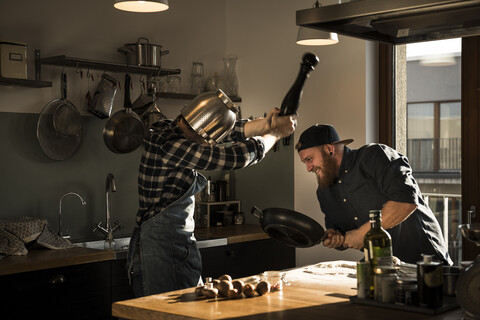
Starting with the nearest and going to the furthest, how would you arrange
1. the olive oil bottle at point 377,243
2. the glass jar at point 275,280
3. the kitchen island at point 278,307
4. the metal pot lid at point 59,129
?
1. the kitchen island at point 278,307
2. the olive oil bottle at point 377,243
3. the glass jar at point 275,280
4. the metal pot lid at point 59,129

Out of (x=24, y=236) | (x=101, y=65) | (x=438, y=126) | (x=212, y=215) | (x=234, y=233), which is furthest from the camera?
(x=212, y=215)

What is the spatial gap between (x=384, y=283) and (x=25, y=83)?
8.99ft

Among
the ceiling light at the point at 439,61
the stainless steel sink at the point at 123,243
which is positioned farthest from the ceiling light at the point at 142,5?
the ceiling light at the point at 439,61

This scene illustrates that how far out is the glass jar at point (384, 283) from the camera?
2303 millimetres

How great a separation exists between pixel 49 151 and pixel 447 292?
2848 millimetres

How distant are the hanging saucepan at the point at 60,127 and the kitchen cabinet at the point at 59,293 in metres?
0.94

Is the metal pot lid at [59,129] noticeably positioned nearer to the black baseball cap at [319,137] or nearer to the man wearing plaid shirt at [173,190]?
the man wearing plaid shirt at [173,190]

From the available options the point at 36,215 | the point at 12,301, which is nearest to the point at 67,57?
the point at 36,215

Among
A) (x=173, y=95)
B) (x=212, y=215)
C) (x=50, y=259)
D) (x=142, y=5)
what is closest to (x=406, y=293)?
(x=142, y=5)

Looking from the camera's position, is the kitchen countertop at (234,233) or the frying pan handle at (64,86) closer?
the frying pan handle at (64,86)

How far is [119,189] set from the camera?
16.0 ft

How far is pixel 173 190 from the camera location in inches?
123

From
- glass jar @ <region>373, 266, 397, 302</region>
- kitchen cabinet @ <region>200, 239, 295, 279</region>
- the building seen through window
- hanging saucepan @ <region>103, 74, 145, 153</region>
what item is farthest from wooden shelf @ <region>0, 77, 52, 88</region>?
glass jar @ <region>373, 266, 397, 302</region>

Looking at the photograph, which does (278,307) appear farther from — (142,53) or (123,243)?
(142,53)
